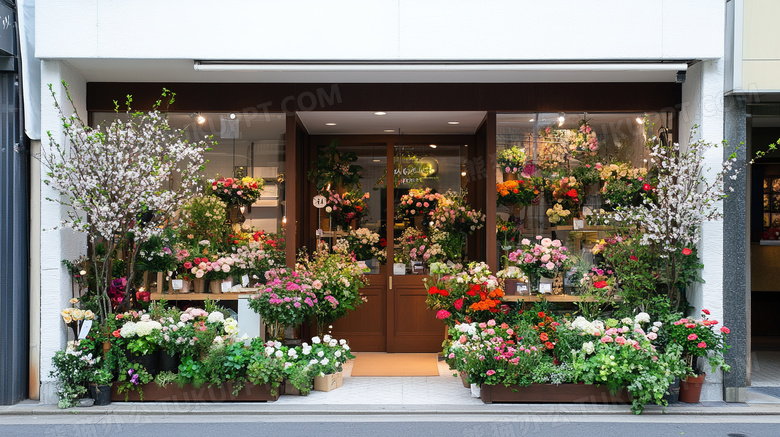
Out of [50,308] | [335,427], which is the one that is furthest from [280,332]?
[50,308]

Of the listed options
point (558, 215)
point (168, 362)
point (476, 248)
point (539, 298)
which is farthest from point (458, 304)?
point (168, 362)

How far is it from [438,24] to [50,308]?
523cm

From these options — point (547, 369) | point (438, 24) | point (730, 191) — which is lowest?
point (547, 369)

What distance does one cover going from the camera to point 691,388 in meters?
6.85

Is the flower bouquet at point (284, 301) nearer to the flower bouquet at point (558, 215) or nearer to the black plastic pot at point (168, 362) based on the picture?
the black plastic pot at point (168, 362)

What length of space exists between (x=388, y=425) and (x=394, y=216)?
4.06 metres

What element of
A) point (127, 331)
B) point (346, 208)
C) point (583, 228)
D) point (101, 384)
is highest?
point (346, 208)

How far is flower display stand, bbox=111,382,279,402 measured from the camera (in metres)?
6.87

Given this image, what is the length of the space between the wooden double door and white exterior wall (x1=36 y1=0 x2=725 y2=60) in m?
2.97

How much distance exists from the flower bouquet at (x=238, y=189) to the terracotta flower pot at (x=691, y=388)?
18.2ft

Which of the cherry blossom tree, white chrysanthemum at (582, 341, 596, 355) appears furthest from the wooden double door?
white chrysanthemum at (582, 341, 596, 355)

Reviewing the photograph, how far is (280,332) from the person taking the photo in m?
8.02

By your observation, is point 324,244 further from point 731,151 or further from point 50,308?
point 731,151

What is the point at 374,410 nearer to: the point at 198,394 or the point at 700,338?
the point at 198,394
